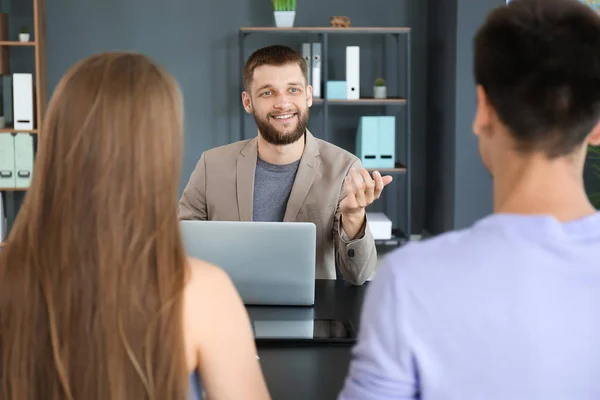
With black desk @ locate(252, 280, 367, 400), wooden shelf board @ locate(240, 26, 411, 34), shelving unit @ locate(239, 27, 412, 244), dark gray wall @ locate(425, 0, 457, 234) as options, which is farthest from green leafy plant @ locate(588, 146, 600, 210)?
black desk @ locate(252, 280, 367, 400)

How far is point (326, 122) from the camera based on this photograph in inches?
185

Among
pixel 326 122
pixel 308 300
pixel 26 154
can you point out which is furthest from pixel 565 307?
pixel 26 154

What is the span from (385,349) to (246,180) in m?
1.74

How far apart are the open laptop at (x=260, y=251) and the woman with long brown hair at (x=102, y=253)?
871mm

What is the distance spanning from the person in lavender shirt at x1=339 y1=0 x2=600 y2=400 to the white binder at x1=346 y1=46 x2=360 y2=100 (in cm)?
388

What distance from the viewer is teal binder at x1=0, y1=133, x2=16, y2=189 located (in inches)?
182

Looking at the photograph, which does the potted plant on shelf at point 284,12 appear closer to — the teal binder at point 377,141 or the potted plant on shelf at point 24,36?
the teal binder at point 377,141

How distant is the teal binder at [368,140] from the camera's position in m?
4.72

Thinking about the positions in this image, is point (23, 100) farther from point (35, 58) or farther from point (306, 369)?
point (306, 369)

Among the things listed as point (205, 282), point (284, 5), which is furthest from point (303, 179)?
point (284, 5)

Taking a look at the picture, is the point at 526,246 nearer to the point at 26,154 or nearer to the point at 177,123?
the point at 177,123

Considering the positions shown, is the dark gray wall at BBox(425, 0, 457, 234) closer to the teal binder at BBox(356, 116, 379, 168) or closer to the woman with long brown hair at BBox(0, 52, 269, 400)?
the teal binder at BBox(356, 116, 379, 168)

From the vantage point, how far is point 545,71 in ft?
2.88

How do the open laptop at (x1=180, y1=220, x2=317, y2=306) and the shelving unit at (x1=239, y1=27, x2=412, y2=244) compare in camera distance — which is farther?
the shelving unit at (x1=239, y1=27, x2=412, y2=244)
